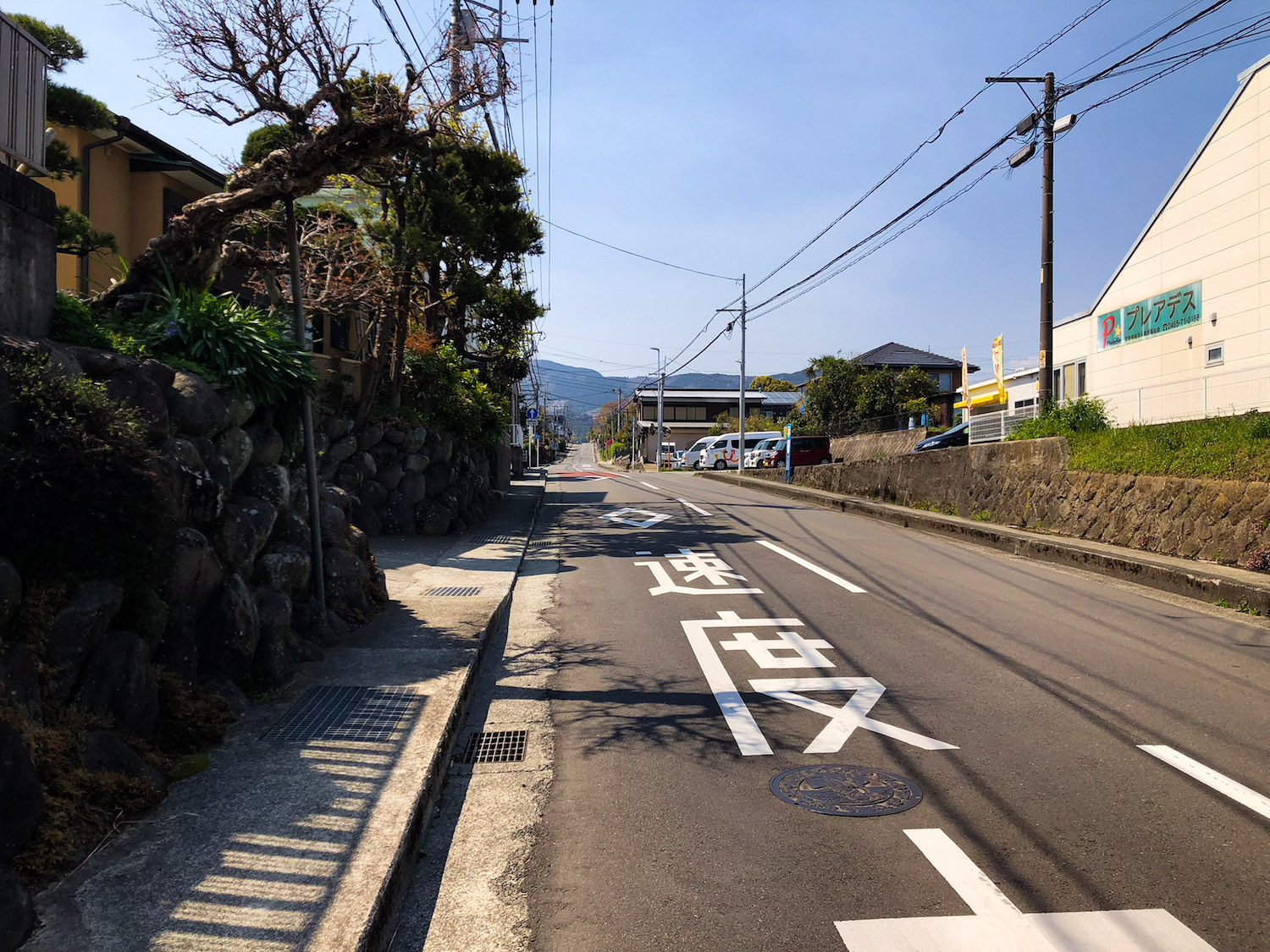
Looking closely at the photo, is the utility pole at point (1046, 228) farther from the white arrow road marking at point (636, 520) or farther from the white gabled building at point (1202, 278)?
the white arrow road marking at point (636, 520)

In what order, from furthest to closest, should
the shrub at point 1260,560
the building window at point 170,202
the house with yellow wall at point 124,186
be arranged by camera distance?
the building window at point 170,202 < the house with yellow wall at point 124,186 < the shrub at point 1260,560

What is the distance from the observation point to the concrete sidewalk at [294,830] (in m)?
2.91

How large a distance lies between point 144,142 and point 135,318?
35.7ft

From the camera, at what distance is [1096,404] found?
51.5 ft

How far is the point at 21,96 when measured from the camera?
584 centimetres

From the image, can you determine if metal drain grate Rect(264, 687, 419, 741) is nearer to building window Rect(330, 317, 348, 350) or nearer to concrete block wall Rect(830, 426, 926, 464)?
building window Rect(330, 317, 348, 350)

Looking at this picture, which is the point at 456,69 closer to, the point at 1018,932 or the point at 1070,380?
the point at 1018,932

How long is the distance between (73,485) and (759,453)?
44145 mm

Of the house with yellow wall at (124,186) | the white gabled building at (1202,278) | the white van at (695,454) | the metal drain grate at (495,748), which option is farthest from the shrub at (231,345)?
the white van at (695,454)

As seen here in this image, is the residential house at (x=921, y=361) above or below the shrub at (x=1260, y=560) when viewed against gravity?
above

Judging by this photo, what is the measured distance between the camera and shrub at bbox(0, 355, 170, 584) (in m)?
3.83

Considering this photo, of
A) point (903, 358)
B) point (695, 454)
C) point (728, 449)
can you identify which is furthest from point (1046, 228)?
point (903, 358)

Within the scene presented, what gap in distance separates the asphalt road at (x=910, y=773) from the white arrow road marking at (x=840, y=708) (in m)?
0.02

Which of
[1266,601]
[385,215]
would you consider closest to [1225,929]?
[1266,601]
